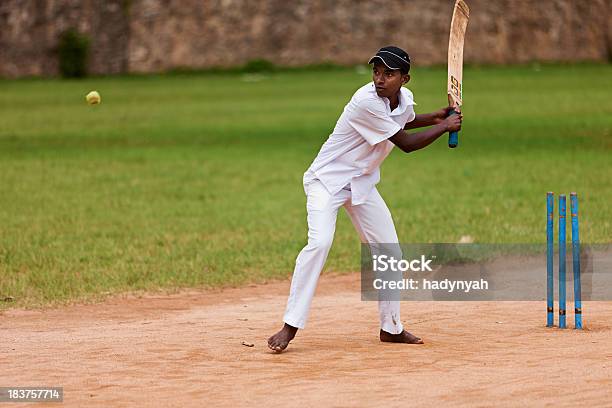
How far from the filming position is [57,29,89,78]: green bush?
55625 millimetres

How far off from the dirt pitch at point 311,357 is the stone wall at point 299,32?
150ft

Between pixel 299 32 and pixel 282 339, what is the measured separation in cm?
4915

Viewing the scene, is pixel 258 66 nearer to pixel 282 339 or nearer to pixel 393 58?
pixel 393 58

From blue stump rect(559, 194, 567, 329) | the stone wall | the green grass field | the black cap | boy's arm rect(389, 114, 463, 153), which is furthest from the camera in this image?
the stone wall

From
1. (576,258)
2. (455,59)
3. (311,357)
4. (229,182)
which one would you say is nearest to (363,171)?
(455,59)

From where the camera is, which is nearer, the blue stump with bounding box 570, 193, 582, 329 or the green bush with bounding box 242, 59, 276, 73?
the blue stump with bounding box 570, 193, 582, 329

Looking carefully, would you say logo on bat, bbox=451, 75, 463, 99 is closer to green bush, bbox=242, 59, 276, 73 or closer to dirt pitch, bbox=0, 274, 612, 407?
dirt pitch, bbox=0, 274, 612, 407

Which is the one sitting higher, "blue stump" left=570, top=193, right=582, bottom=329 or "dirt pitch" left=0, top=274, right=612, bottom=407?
"blue stump" left=570, top=193, right=582, bottom=329

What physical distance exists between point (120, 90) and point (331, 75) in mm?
10200

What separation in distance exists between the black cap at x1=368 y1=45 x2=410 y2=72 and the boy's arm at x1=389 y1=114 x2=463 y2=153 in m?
0.44

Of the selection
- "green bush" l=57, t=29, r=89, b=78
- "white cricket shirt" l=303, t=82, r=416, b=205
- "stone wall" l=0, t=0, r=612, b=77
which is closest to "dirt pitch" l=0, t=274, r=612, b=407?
"white cricket shirt" l=303, t=82, r=416, b=205

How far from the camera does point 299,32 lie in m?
56.2

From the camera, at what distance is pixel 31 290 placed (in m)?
11.0

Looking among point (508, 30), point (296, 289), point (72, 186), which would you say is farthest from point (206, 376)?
point (508, 30)
